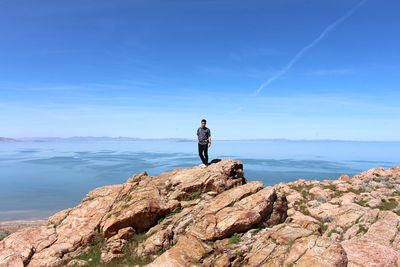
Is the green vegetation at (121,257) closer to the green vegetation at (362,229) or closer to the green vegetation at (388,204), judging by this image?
the green vegetation at (362,229)

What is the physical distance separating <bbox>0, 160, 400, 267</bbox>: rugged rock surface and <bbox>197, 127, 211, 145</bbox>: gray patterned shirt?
7.33ft

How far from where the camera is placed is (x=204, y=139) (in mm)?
24703

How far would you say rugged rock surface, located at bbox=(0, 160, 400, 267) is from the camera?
15156 millimetres

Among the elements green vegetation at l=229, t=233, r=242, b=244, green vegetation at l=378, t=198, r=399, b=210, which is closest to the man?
green vegetation at l=229, t=233, r=242, b=244

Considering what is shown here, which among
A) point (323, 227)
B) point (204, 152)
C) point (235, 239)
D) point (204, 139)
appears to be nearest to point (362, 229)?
point (323, 227)

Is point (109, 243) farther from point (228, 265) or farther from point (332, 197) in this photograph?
point (332, 197)

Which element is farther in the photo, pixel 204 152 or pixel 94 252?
pixel 204 152

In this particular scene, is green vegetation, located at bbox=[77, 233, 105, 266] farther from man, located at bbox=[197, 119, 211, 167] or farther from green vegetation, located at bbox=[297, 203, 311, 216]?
green vegetation, located at bbox=[297, 203, 311, 216]

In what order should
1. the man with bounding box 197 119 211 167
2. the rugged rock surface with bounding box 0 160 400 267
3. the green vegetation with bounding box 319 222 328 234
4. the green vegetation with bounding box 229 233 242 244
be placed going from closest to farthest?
the rugged rock surface with bounding box 0 160 400 267, the green vegetation with bounding box 229 233 242 244, the green vegetation with bounding box 319 222 328 234, the man with bounding box 197 119 211 167

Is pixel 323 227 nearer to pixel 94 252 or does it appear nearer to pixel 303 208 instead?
pixel 303 208

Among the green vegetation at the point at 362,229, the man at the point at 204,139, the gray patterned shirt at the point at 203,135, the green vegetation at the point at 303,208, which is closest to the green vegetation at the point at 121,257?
the man at the point at 204,139

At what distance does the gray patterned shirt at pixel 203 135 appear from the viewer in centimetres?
2469

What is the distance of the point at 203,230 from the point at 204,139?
28.3 feet

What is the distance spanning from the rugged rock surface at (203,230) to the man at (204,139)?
56.8 inches
